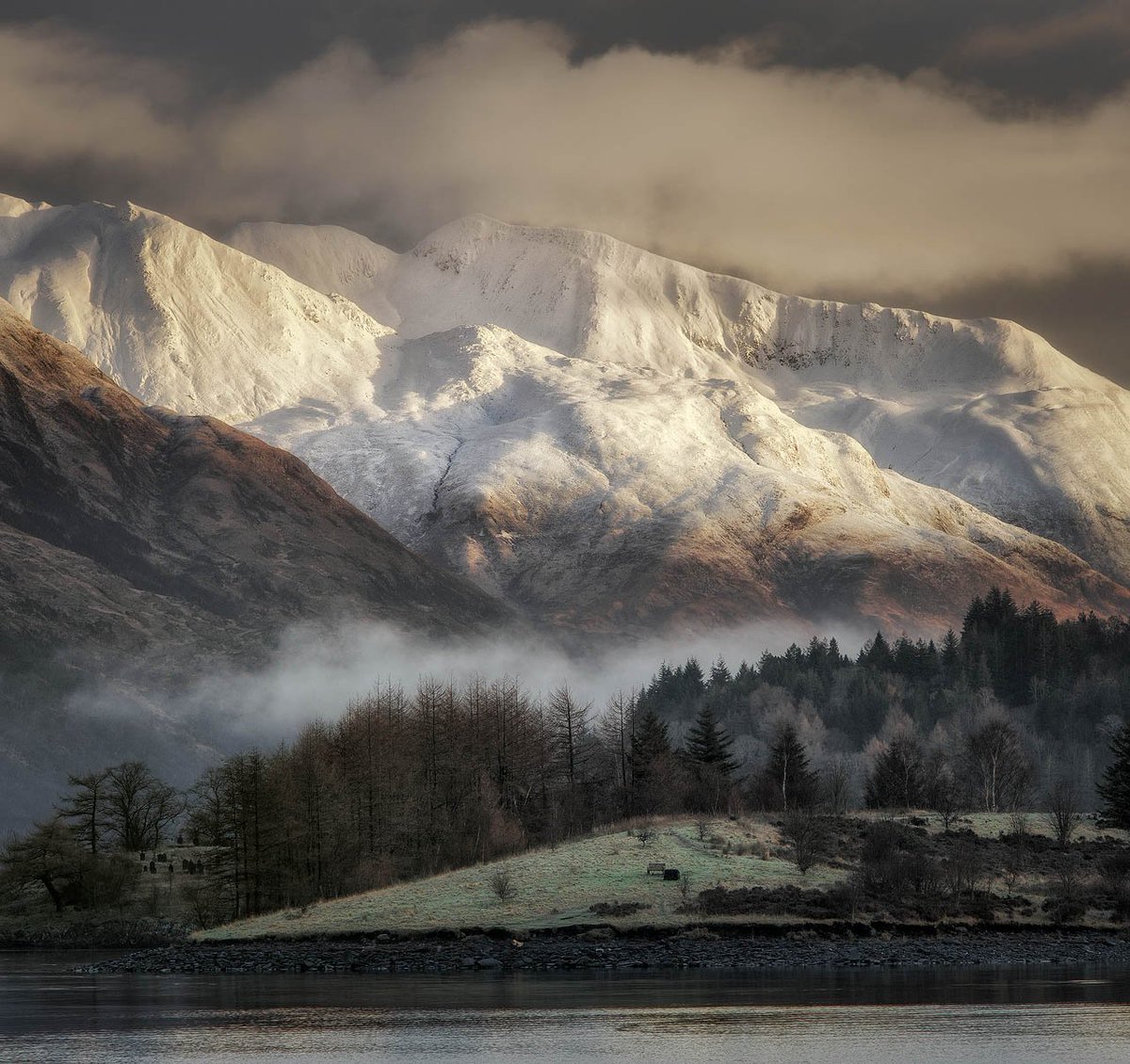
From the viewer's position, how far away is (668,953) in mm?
102062

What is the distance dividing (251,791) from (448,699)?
2263 inches

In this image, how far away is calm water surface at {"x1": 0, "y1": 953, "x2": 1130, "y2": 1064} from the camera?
2419 inches

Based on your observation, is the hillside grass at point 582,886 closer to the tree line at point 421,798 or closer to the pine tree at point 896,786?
the tree line at point 421,798

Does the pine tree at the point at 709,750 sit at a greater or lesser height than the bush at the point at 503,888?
greater

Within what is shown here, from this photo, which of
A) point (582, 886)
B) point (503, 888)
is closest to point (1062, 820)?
point (582, 886)

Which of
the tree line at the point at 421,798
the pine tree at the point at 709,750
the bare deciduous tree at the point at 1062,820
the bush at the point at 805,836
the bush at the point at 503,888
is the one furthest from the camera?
the pine tree at the point at 709,750

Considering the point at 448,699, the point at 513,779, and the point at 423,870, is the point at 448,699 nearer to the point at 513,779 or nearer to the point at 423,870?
the point at 513,779

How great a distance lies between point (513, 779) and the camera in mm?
170750

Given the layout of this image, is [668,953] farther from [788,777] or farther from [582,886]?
[788,777]

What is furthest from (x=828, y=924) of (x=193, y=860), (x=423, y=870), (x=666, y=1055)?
(x=193, y=860)

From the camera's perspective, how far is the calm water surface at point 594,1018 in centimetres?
6144

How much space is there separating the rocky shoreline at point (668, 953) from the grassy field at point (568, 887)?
2.54 meters

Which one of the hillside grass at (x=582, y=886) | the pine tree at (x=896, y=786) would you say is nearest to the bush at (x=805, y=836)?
the hillside grass at (x=582, y=886)

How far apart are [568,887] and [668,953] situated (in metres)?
16.5
